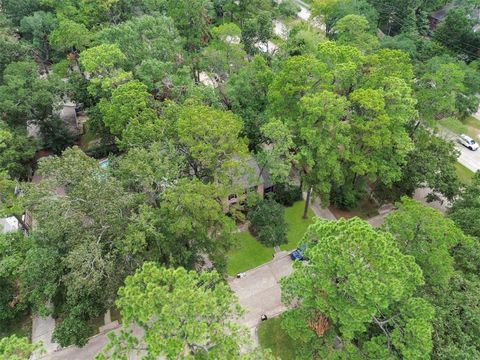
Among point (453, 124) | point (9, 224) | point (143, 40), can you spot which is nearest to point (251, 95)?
point (143, 40)

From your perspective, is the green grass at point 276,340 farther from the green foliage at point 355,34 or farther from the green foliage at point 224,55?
the green foliage at point 355,34

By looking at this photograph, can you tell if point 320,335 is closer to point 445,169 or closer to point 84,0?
point 445,169

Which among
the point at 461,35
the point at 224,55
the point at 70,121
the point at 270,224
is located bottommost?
the point at 70,121

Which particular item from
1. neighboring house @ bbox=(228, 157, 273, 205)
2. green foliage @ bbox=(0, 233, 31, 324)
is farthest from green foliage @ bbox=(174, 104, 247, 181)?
green foliage @ bbox=(0, 233, 31, 324)

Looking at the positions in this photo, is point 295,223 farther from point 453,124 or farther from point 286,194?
point 453,124

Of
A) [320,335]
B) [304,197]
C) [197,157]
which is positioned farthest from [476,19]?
[320,335]

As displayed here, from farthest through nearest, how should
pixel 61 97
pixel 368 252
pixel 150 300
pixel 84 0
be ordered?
pixel 84 0, pixel 61 97, pixel 368 252, pixel 150 300

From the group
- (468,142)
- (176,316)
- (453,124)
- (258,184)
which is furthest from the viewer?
(468,142)
